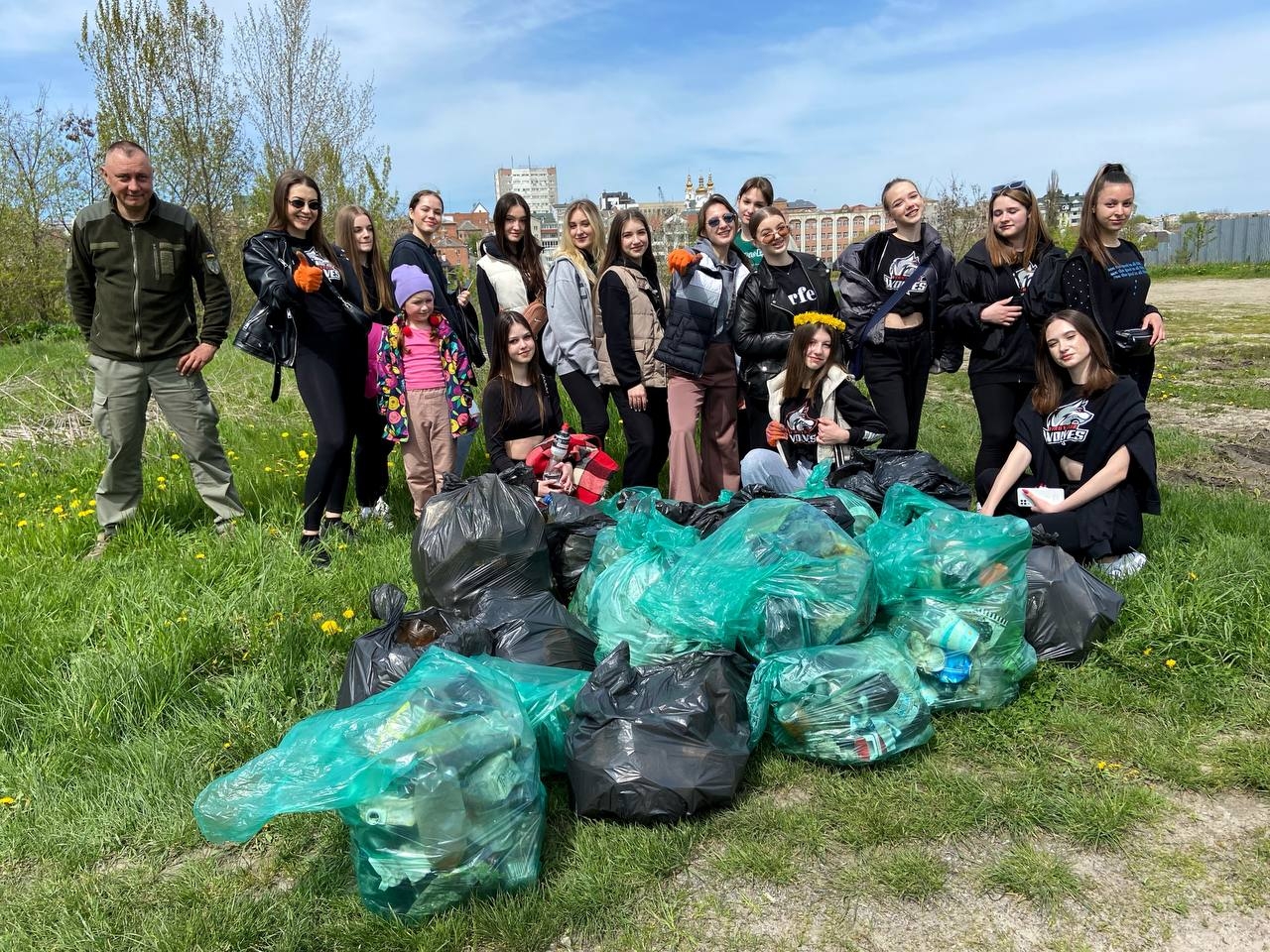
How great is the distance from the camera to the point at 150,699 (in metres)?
3.19

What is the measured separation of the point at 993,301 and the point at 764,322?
1.18m

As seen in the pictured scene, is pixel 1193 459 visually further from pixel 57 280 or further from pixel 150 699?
pixel 57 280

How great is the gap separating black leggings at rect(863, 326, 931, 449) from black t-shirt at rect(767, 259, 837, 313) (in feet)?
1.26

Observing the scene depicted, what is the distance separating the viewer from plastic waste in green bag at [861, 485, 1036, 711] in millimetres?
2977

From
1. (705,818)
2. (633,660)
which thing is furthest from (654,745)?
(633,660)

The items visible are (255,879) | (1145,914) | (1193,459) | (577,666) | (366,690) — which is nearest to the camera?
(1145,914)

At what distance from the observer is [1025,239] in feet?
14.8

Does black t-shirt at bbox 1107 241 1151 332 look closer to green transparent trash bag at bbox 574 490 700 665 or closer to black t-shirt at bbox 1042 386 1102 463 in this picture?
black t-shirt at bbox 1042 386 1102 463

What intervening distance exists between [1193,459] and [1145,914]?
16.3ft

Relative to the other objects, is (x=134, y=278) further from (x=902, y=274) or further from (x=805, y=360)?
(x=902, y=274)

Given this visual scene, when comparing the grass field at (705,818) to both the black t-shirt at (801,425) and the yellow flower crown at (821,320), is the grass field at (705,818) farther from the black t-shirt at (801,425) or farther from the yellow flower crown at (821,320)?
the yellow flower crown at (821,320)

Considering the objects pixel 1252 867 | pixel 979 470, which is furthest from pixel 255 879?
pixel 979 470

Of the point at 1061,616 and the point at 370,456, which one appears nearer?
the point at 1061,616

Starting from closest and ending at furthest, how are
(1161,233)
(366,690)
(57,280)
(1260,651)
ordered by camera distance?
1. (366,690)
2. (1260,651)
3. (57,280)
4. (1161,233)
